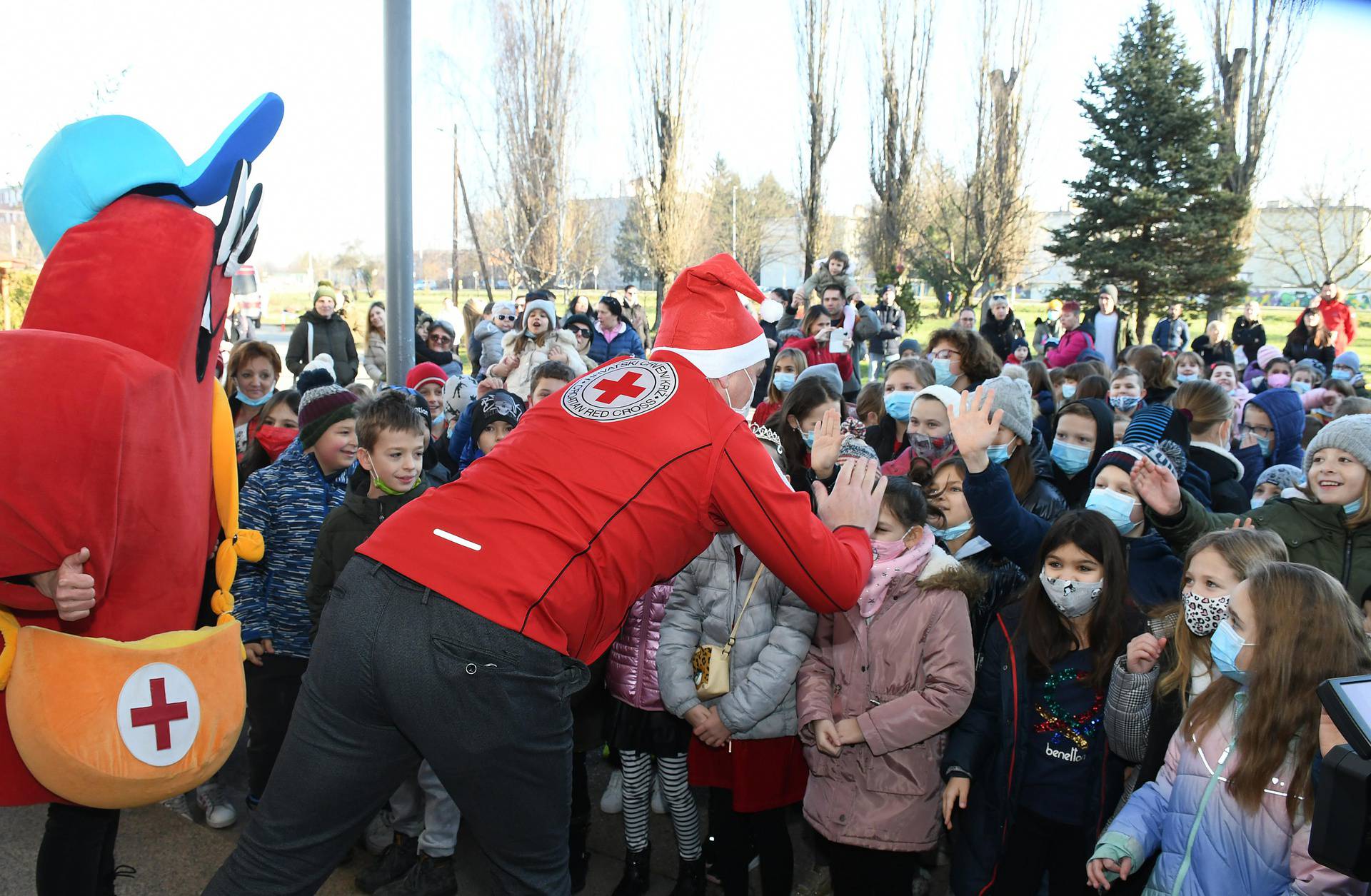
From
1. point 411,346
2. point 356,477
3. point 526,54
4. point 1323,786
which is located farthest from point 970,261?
point 1323,786

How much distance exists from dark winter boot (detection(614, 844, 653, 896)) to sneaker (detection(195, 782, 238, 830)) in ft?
5.92

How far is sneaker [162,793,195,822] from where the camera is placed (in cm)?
436

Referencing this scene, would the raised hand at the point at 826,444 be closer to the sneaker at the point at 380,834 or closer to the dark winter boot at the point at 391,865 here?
the dark winter boot at the point at 391,865

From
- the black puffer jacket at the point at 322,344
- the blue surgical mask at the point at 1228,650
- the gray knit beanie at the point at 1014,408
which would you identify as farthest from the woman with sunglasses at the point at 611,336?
the blue surgical mask at the point at 1228,650

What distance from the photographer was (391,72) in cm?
553

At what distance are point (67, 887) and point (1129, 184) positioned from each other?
82.9ft

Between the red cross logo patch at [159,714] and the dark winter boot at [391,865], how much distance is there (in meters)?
1.33

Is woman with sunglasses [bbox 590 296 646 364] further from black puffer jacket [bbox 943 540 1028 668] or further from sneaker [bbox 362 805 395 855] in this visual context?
black puffer jacket [bbox 943 540 1028 668]

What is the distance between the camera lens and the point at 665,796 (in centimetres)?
373

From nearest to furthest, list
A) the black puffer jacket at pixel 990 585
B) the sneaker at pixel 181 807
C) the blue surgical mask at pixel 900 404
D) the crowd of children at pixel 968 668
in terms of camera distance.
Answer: the crowd of children at pixel 968 668, the black puffer jacket at pixel 990 585, the sneaker at pixel 181 807, the blue surgical mask at pixel 900 404

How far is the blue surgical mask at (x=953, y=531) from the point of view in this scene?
394 cm

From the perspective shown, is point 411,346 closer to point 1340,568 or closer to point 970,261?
point 1340,568

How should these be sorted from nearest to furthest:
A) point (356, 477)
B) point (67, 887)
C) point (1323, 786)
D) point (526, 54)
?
1. point (1323, 786)
2. point (67, 887)
3. point (356, 477)
4. point (526, 54)

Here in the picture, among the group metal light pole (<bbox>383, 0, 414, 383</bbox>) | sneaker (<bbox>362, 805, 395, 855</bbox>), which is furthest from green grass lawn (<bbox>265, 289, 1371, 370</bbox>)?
sneaker (<bbox>362, 805, 395, 855</bbox>)
